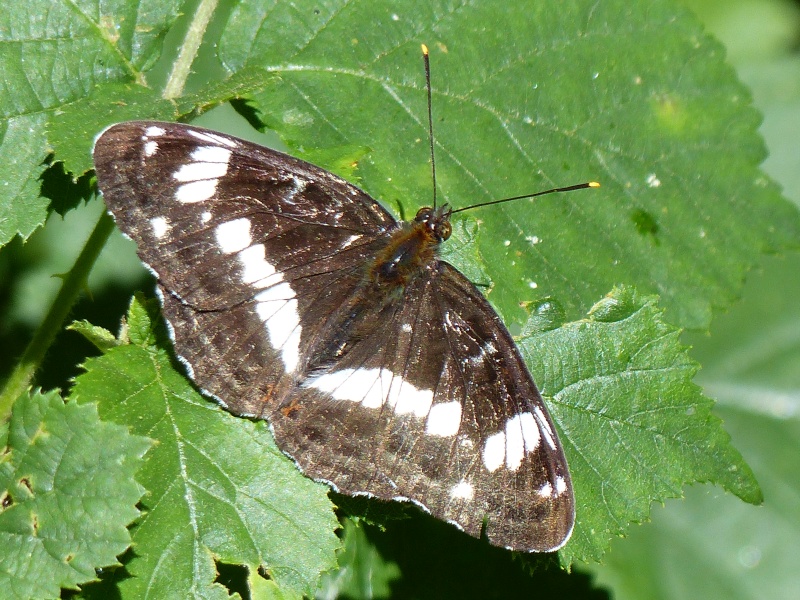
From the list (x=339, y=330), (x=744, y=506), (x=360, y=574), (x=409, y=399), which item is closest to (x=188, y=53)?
(x=339, y=330)

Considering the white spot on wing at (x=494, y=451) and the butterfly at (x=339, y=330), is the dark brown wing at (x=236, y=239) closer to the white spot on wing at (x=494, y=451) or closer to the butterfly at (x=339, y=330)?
the butterfly at (x=339, y=330)

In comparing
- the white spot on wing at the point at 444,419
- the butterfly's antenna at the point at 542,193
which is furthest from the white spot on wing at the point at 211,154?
the white spot on wing at the point at 444,419

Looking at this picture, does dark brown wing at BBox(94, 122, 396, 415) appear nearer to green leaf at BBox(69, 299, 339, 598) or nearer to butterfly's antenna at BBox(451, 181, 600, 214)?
green leaf at BBox(69, 299, 339, 598)

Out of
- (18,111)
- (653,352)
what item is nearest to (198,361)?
(18,111)

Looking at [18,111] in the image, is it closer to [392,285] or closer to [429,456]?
[392,285]

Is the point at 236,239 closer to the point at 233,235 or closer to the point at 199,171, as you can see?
the point at 233,235
